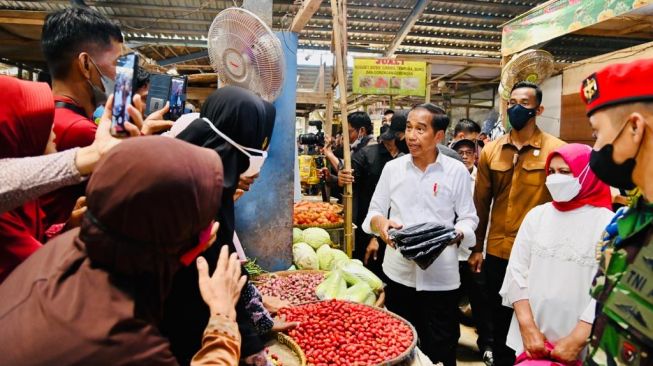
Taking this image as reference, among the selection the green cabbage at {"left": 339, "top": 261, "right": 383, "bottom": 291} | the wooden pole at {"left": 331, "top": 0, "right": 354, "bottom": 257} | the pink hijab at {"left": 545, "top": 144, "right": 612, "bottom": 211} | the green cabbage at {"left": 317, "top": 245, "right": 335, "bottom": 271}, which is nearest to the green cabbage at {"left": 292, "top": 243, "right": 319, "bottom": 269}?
the green cabbage at {"left": 317, "top": 245, "right": 335, "bottom": 271}

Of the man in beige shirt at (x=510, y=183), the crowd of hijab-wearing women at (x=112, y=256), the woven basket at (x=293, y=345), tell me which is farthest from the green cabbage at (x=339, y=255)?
the crowd of hijab-wearing women at (x=112, y=256)

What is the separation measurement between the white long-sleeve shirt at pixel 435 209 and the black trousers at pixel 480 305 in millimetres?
991

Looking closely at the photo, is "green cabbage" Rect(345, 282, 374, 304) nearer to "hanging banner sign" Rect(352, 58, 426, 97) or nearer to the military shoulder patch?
the military shoulder patch

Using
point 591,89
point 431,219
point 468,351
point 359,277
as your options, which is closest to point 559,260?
point 431,219

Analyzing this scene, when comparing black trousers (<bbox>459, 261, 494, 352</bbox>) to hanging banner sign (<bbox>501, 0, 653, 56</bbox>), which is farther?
hanging banner sign (<bbox>501, 0, 653, 56</bbox>)

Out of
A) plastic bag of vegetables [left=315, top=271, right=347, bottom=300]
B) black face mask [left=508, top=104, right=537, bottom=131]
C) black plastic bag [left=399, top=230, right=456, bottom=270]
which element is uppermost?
black face mask [left=508, top=104, right=537, bottom=131]

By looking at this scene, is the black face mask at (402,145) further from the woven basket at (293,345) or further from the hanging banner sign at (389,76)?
the hanging banner sign at (389,76)

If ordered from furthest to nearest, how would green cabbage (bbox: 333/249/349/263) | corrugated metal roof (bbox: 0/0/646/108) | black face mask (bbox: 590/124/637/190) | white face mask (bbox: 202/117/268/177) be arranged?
1. corrugated metal roof (bbox: 0/0/646/108)
2. green cabbage (bbox: 333/249/349/263)
3. white face mask (bbox: 202/117/268/177)
4. black face mask (bbox: 590/124/637/190)

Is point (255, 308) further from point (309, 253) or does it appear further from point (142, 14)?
point (142, 14)

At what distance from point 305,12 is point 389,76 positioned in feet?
15.4

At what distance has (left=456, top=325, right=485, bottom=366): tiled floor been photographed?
158 inches

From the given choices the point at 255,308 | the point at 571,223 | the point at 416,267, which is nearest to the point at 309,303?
the point at 416,267

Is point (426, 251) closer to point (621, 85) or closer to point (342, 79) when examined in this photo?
point (621, 85)

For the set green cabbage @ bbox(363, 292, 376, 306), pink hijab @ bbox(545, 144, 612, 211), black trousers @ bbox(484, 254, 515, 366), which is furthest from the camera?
green cabbage @ bbox(363, 292, 376, 306)
